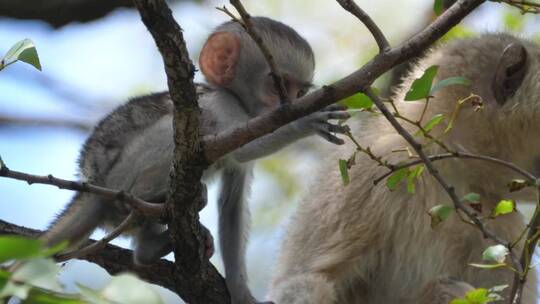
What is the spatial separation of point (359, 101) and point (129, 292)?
4.47 ft

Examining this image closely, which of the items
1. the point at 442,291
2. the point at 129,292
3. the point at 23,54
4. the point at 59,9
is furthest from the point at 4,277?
the point at 59,9

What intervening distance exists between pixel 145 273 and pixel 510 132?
5.66ft

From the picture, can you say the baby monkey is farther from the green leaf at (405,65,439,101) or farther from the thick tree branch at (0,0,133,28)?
the thick tree branch at (0,0,133,28)

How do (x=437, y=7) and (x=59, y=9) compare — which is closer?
(x=437, y=7)

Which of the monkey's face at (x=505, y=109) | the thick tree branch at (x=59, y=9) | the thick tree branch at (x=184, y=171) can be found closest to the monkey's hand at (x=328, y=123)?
the thick tree branch at (x=184, y=171)

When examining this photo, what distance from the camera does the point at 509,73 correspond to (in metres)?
4.05

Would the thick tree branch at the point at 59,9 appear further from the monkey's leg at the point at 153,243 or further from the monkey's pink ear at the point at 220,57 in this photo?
the monkey's leg at the point at 153,243

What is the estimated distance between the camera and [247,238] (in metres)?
3.92

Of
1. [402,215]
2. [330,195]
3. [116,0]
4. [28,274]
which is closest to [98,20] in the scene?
[116,0]

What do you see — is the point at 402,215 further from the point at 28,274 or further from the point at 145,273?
the point at 28,274

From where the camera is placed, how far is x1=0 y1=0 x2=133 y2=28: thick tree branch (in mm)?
5047

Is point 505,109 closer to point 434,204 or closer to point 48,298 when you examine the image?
point 434,204

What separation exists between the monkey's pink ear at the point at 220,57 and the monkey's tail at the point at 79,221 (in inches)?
33.3

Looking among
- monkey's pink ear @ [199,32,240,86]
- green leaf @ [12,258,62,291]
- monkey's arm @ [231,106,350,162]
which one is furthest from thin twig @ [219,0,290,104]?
monkey's pink ear @ [199,32,240,86]
